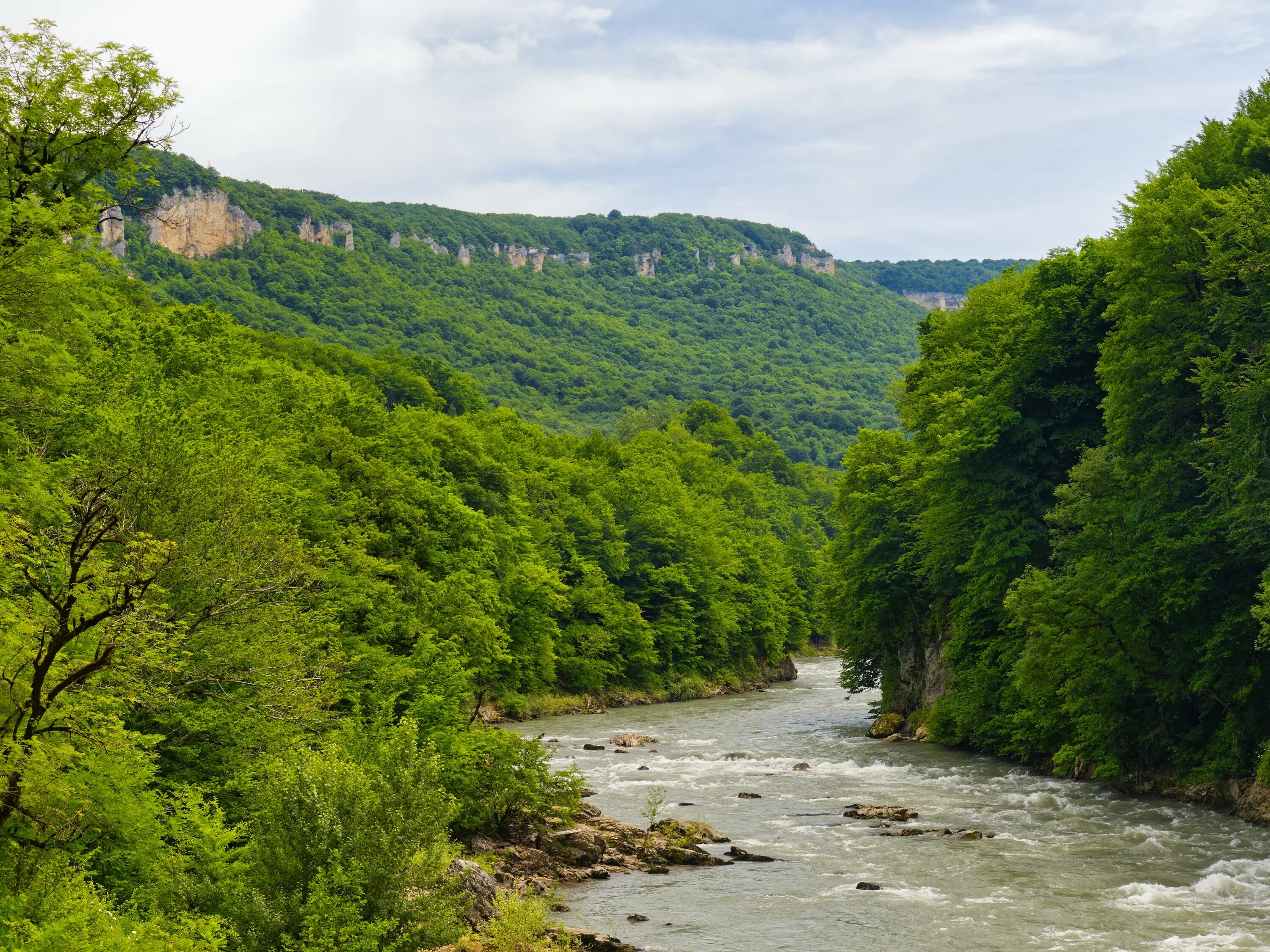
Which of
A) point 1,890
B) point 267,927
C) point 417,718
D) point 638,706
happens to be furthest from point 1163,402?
point 638,706

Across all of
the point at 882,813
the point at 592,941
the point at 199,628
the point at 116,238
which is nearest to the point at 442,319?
the point at 116,238

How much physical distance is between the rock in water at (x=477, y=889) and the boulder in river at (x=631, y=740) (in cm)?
2456

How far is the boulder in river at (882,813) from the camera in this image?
28234 millimetres

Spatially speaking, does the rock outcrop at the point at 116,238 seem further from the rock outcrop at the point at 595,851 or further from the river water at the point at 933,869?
the rock outcrop at the point at 595,851

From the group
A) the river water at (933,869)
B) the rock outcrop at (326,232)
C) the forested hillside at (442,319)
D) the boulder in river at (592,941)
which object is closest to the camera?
the boulder in river at (592,941)

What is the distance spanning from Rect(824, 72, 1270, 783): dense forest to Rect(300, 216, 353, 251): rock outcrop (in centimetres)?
14701

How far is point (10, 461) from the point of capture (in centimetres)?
1738

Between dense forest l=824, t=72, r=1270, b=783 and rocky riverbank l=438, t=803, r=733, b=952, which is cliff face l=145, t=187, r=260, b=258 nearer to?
dense forest l=824, t=72, r=1270, b=783

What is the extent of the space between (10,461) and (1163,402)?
25.5 meters

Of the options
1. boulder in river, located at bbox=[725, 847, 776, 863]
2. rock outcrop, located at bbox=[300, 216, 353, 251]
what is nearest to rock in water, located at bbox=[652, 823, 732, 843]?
boulder in river, located at bbox=[725, 847, 776, 863]

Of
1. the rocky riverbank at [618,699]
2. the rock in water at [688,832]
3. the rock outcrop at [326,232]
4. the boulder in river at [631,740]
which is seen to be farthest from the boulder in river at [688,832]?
the rock outcrop at [326,232]

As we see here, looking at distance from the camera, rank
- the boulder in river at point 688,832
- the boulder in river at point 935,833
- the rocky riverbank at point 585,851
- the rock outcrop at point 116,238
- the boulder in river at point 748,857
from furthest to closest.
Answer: the rock outcrop at point 116,238, the boulder in river at point 688,832, the boulder in river at point 935,833, the boulder in river at point 748,857, the rocky riverbank at point 585,851

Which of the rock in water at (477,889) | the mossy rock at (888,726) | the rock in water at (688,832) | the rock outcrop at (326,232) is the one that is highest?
the rock outcrop at (326,232)

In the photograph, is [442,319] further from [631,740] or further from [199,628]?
[199,628]
